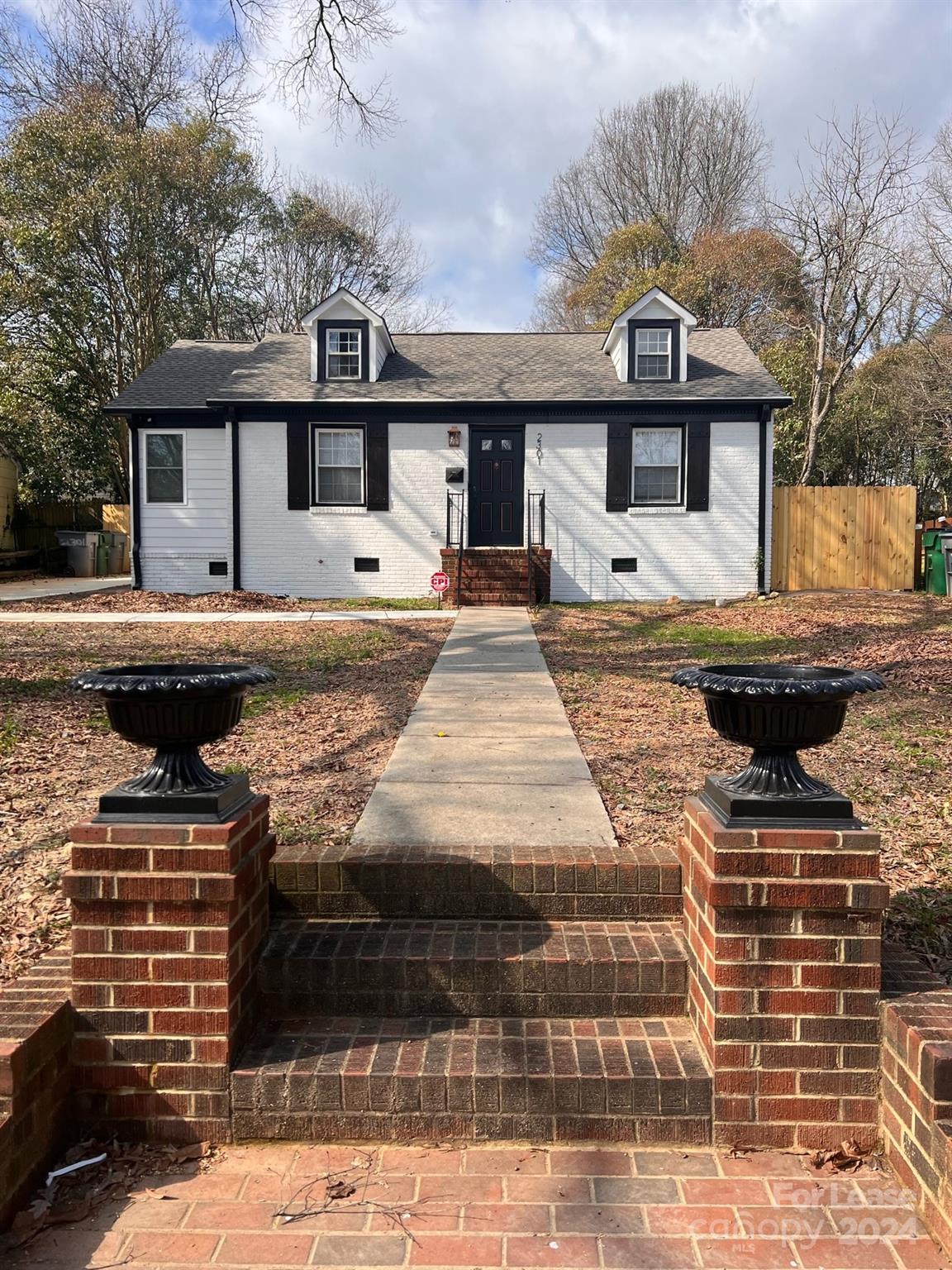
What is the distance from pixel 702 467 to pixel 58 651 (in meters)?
10.7

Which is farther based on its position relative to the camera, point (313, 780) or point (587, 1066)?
point (313, 780)

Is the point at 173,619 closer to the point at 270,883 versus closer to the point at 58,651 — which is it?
the point at 58,651

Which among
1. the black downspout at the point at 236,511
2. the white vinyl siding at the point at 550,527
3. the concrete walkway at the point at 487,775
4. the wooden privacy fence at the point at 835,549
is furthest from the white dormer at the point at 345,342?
the concrete walkway at the point at 487,775

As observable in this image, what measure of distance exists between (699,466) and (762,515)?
4.60 feet

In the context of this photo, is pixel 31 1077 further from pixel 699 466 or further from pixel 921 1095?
pixel 699 466

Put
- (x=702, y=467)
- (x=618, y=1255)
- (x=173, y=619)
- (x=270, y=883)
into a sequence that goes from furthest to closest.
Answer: (x=702, y=467) < (x=173, y=619) < (x=270, y=883) < (x=618, y=1255)

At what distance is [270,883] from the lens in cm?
287

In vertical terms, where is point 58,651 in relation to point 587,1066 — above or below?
above

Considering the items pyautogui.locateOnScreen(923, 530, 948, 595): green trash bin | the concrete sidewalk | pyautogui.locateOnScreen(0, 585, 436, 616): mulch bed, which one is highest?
pyautogui.locateOnScreen(923, 530, 948, 595): green trash bin

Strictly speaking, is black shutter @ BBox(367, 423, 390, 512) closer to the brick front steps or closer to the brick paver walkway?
the brick front steps

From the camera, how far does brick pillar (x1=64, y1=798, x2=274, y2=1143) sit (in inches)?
89.5

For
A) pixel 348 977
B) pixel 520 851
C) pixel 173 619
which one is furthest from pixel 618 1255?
pixel 173 619

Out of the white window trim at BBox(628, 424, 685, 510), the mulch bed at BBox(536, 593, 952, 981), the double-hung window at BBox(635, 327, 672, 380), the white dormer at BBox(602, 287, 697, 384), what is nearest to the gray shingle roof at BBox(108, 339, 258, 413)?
the white dormer at BBox(602, 287, 697, 384)

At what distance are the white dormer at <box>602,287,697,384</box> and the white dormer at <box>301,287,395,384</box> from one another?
4.41 m
